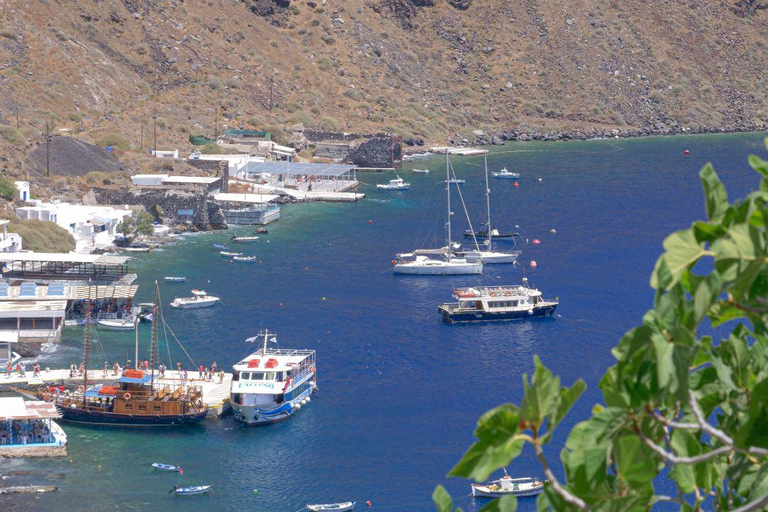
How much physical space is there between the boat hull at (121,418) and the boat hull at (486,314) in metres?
20.1

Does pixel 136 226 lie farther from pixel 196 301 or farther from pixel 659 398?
pixel 659 398

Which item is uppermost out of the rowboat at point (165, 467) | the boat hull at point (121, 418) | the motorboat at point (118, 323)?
the motorboat at point (118, 323)

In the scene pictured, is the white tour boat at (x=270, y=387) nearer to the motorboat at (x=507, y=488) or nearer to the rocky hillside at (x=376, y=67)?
the motorboat at (x=507, y=488)

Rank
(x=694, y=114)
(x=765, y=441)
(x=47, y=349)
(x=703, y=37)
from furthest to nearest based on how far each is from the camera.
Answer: (x=703, y=37)
(x=694, y=114)
(x=47, y=349)
(x=765, y=441)

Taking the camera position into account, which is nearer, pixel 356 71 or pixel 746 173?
pixel 746 173

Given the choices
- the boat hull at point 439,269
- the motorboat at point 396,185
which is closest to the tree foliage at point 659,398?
the boat hull at point 439,269

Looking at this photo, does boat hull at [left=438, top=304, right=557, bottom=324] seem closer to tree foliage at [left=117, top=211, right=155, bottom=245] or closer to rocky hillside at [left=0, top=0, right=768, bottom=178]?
tree foliage at [left=117, top=211, right=155, bottom=245]

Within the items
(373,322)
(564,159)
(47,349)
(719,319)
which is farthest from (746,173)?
(719,319)

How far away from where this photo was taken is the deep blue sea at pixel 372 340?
38.2 meters

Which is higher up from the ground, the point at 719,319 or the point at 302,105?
the point at 302,105

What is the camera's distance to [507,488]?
37.1 m

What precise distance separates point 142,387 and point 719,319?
39.6 m

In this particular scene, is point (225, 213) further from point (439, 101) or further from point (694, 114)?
point (694, 114)

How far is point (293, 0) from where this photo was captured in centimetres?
15238
